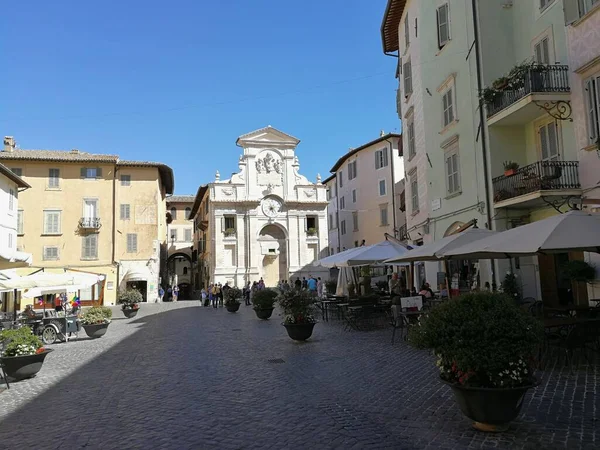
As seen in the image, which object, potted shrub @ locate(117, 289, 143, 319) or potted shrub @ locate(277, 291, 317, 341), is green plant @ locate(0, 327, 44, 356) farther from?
potted shrub @ locate(117, 289, 143, 319)

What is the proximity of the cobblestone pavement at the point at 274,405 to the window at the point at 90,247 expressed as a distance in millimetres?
30439

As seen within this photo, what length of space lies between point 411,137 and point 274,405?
19.3 m

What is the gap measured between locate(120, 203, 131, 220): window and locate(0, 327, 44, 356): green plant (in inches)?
1305

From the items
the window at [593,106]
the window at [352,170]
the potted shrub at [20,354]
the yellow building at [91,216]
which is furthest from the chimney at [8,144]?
the window at [593,106]

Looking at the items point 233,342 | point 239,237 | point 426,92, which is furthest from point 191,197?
point 233,342

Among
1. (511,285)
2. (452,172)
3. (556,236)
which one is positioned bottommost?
(511,285)

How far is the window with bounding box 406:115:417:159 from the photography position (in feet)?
75.8

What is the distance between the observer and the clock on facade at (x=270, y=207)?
48688mm

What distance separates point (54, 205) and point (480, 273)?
35.0 meters

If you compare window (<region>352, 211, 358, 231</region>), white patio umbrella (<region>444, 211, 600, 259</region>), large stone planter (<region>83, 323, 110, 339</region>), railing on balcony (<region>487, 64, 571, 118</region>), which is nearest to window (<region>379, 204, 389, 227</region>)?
window (<region>352, 211, 358, 231</region>)

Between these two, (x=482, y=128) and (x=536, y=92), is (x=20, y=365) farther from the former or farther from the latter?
A: (x=482, y=128)

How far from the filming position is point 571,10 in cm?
1234

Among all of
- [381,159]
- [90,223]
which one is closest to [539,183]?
[381,159]

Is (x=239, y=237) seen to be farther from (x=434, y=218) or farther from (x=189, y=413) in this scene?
(x=189, y=413)
